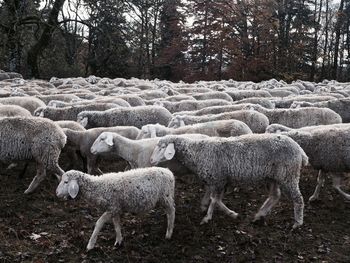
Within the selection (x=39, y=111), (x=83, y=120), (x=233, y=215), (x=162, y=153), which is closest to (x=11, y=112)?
(x=39, y=111)

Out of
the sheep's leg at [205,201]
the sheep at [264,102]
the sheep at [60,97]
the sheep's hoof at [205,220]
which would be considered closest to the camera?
the sheep's hoof at [205,220]

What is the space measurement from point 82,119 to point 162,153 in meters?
4.11

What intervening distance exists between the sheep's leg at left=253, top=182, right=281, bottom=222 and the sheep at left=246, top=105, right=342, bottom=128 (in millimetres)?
3757

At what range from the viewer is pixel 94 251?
550cm

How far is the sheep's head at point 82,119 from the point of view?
1000cm

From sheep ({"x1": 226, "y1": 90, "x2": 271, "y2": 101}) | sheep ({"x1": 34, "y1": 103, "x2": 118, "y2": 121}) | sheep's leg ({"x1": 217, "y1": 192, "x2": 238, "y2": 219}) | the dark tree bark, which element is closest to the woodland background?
the dark tree bark

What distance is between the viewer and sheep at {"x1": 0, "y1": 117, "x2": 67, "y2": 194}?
7047 mm

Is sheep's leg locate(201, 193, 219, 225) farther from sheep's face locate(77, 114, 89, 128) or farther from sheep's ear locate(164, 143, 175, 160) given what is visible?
sheep's face locate(77, 114, 89, 128)

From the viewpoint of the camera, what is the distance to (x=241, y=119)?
370 inches

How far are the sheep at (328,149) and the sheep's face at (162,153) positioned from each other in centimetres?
210

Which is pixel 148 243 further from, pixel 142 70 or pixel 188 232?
pixel 142 70

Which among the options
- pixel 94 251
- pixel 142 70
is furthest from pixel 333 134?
pixel 142 70

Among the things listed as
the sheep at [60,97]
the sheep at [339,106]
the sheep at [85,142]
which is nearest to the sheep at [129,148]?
the sheep at [85,142]

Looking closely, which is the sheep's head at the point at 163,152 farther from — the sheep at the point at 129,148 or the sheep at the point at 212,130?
the sheep at the point at 212,130
